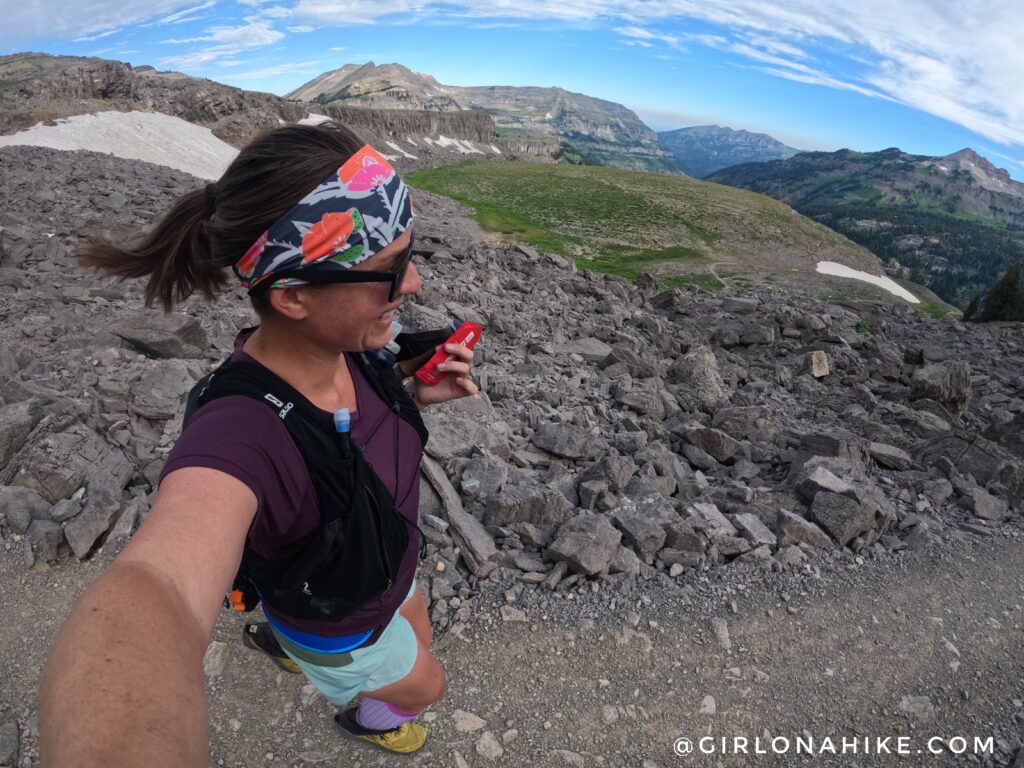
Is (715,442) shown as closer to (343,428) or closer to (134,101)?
(343,428)

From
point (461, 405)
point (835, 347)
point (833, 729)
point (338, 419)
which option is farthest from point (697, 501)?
point (835, 347)

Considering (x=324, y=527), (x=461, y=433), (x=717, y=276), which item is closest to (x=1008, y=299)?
(x=717, y=276)

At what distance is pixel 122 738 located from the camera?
122 cm

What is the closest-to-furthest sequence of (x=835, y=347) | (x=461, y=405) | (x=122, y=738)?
(x=122, y=738) < (x=461, y=405) < (x=835, y=347)

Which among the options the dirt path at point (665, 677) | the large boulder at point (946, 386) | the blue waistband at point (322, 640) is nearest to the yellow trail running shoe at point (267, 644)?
the dirt path at point (665, 677)

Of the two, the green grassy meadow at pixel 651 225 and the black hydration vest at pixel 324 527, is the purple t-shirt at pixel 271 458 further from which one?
the green grassy meadow at pixel 651 225

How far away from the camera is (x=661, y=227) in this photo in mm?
47438

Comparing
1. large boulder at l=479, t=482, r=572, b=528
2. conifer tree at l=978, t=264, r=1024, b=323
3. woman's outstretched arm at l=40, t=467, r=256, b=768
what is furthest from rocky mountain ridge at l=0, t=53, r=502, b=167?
conifer tree at l=978, t=264, r=1024, b=323

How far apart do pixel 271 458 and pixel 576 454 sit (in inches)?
238

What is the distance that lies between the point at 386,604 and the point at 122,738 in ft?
6.42

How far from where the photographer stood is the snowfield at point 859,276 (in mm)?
39281

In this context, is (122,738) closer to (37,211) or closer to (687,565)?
(687,565)

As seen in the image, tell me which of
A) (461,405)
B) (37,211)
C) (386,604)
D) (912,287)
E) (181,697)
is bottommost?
(912,287)

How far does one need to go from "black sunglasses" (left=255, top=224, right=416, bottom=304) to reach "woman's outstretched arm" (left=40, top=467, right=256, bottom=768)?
2.63 ft
